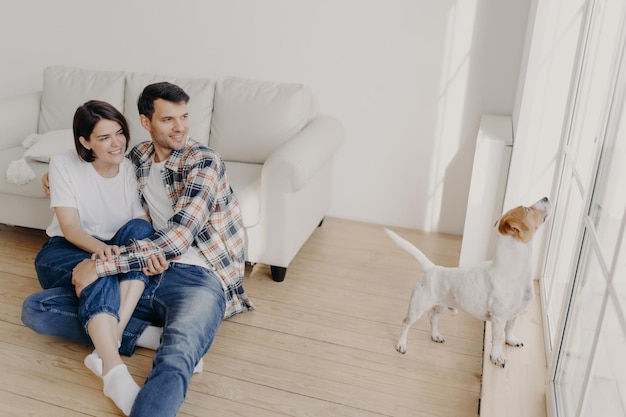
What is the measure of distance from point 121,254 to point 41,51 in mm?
2333

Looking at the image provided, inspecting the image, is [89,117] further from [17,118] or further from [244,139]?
[17,118]

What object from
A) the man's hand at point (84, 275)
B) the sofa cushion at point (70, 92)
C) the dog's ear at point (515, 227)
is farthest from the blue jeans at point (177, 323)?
the sofa cushion at point (70, 92)

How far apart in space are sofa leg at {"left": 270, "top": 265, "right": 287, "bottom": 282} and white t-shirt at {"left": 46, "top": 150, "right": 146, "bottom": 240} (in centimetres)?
→ 67

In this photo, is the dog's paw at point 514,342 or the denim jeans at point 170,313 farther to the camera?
the dog's paw at point 514,342

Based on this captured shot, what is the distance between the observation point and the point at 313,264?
2.77 metres

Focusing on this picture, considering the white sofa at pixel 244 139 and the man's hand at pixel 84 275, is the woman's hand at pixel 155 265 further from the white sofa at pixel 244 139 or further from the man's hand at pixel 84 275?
the white sofa at pixel 244 139

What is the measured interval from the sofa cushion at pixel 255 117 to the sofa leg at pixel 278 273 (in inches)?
23.3

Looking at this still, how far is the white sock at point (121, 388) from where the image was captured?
5.54 ft

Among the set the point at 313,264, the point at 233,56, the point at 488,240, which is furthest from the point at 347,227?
the point at 233,56

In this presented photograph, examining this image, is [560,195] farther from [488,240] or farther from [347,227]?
[347,227]

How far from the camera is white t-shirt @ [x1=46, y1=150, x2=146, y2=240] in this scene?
6.73 ft

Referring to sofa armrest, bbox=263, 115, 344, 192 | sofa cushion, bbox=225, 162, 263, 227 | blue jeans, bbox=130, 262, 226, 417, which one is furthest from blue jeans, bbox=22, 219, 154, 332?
sofa armrest, bbox=263, 115, 344, 192

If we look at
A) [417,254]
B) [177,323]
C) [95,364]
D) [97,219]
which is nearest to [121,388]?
[95,364]

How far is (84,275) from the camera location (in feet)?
6.21
